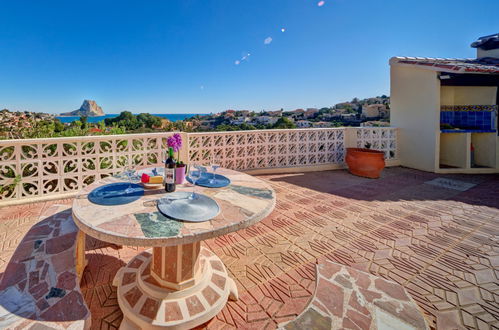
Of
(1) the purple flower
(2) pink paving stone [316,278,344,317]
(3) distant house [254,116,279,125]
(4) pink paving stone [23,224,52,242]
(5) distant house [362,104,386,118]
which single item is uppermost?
(5) distant house [362,104,386,118]

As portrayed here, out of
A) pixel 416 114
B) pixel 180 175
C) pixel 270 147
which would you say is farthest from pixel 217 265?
pixel 416 114

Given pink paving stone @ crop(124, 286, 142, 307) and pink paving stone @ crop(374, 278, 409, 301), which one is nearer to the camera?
pink paving stone @ crop(124, 286, 142, 307)

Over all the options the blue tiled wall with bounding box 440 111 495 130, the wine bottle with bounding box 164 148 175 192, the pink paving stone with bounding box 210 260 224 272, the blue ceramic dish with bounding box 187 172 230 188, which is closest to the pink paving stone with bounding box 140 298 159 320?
the pink paving stone with bounding box 210 260 224 272

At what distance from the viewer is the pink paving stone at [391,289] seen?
1859 mm

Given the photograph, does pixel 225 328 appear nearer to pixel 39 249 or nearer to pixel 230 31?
pixel 39 249

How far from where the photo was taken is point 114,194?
1660 millimetres

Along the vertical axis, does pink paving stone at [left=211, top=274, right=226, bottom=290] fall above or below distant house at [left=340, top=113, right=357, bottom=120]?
below

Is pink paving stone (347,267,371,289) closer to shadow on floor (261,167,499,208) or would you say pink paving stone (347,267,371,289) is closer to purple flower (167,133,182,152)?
A: purple flower (167,133,182,152)

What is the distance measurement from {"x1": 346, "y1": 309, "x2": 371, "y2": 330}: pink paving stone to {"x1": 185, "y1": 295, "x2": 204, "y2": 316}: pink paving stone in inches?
40.9

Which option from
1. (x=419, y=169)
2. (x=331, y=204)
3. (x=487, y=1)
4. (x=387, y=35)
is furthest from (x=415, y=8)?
(x=331, y=204)

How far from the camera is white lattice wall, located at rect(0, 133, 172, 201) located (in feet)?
11.5

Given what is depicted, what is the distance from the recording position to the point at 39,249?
1.61 m

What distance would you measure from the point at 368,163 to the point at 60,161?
6.11 meters

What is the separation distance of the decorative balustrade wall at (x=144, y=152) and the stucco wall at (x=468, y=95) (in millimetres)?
2053
